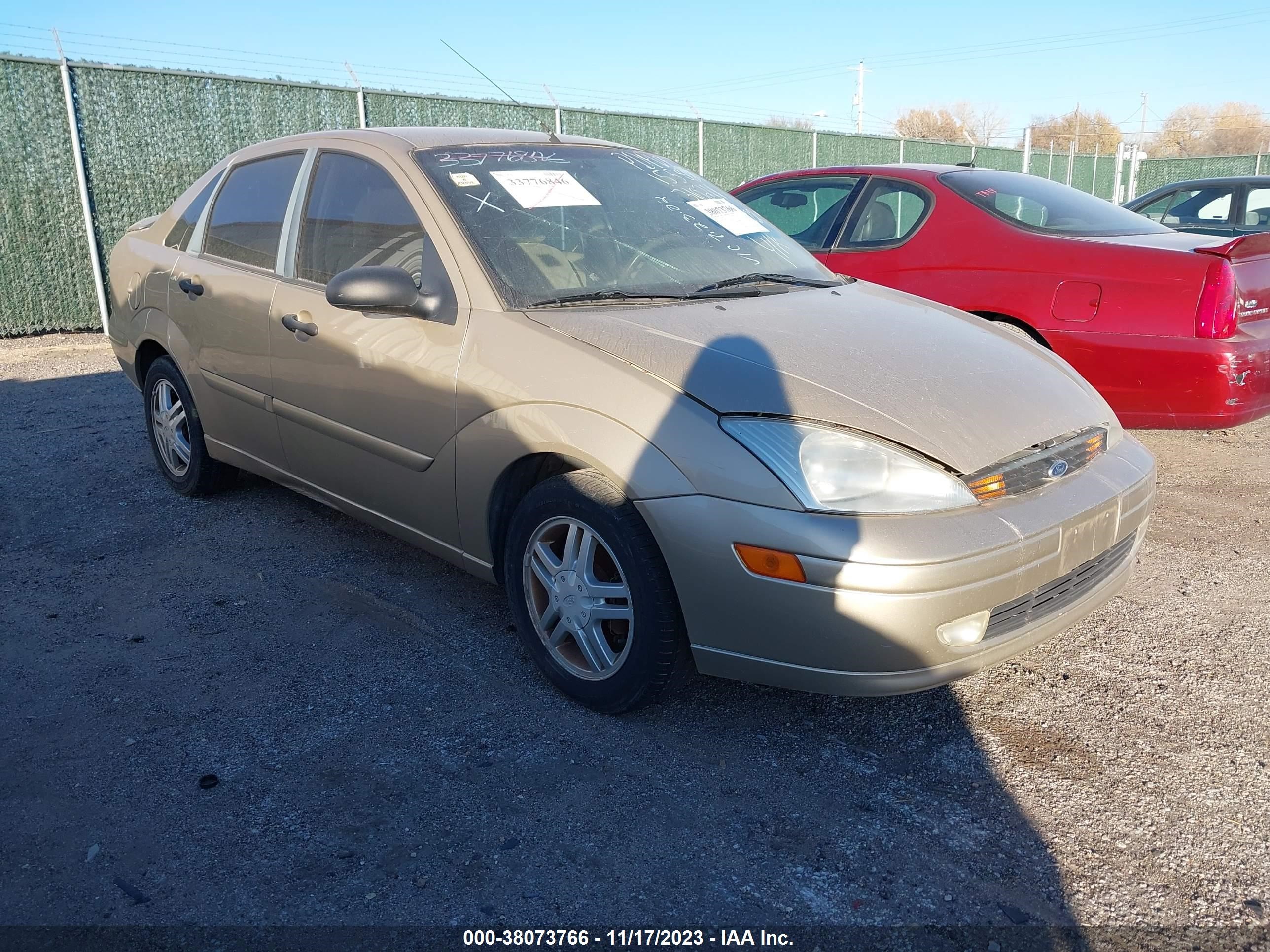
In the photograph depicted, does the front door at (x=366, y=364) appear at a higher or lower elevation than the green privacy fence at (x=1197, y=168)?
lower

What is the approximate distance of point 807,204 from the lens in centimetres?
607

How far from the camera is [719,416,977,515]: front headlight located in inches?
94.9

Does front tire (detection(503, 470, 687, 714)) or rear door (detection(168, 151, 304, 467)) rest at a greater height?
rear door (detection(168, 151, 304, 467))

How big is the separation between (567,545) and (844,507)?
0.81 m

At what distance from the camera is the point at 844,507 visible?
2398mm

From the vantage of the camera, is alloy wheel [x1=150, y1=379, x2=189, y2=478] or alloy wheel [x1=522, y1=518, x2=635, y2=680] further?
alloy wheel [x1=150, y1=379, x2=189, y2=478]

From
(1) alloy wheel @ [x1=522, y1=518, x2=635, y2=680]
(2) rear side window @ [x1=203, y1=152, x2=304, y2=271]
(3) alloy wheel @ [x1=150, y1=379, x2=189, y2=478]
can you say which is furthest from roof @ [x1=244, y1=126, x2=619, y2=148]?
(1) alloy wheel @ [x1=522, y1=518, x2=635, y2=680]

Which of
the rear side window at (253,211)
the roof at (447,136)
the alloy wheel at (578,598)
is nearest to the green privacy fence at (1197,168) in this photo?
A: the roof at (447,136)

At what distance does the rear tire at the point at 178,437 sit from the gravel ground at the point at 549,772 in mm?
735

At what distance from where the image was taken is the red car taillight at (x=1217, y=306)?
4.46 meters

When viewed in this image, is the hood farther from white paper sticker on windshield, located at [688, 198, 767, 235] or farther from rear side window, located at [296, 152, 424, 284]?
rear side window, located at [296, 152, 424, 284]

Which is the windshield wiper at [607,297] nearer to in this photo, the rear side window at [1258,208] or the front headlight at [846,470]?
the front headlight at [846,470]

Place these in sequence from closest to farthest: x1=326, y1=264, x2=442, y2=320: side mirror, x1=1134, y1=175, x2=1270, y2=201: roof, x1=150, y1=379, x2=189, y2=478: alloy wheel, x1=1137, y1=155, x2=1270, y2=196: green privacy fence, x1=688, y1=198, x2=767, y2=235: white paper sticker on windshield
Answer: x1=326, y1=264, x2=442, y2=320: side mirror
x1=688, y1=198, x2=767, y2=235: white paper sticker on windshield
x1=150, y1=379, x2=189, y2=478: alloy wheel
x1=1134, y1=175, x2=1270, y2=201: roof
x1=1137, y1=155, x2=1270, y2=196: green privacy fence

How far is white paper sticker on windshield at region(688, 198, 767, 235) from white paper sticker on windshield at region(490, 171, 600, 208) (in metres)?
0.49
